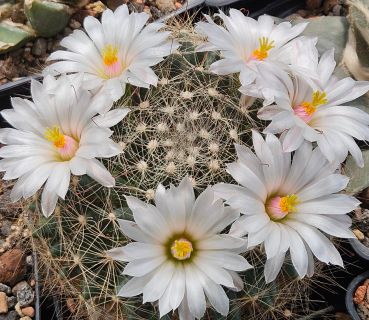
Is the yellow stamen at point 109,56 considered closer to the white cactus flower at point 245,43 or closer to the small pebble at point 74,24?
the white cactus flower at point 245,43

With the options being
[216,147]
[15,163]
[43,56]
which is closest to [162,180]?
[216,147]

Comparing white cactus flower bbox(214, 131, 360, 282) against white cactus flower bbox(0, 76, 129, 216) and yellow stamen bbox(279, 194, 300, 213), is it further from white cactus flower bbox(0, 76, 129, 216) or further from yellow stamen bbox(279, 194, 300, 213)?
white cactus flower bbox(0, 76, 129, 216)

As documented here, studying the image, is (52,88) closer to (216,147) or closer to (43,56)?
(216,147)

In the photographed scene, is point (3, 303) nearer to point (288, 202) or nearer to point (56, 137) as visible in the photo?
point (56, 137)

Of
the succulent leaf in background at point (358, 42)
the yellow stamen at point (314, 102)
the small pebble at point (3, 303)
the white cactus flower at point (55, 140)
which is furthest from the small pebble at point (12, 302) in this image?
the succulent leaf in background at point (358, 42)

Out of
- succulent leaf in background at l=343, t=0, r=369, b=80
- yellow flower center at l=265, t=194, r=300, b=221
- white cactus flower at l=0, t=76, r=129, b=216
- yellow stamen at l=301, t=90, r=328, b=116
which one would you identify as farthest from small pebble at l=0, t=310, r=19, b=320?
succulent leaf in background at l=343, t=0, r=369, b=80
